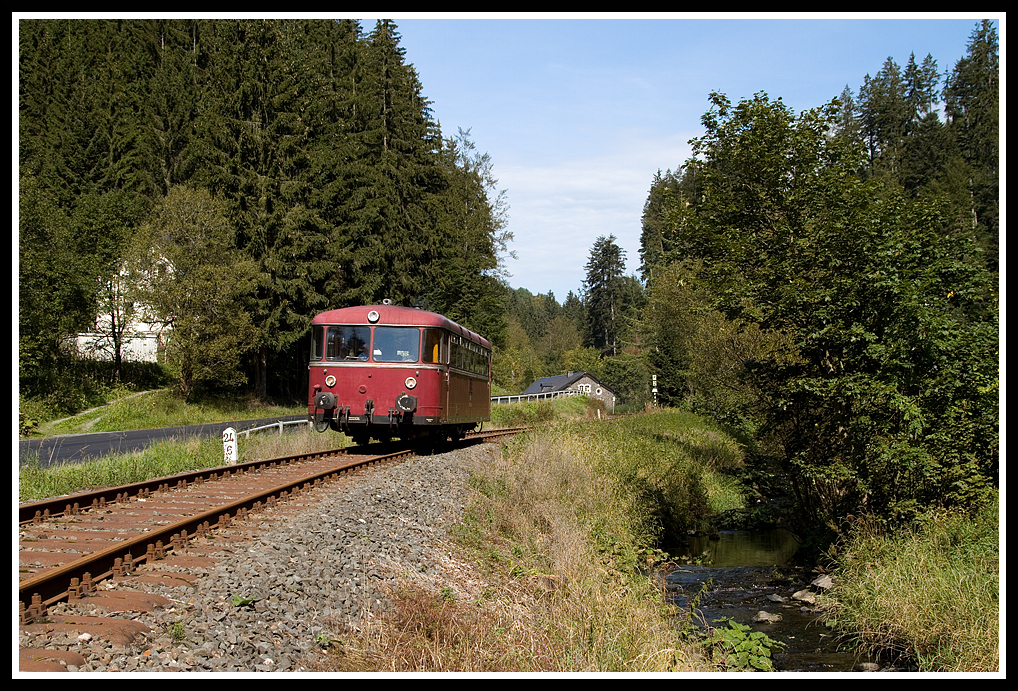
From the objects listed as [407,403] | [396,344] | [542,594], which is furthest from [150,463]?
[542,594]

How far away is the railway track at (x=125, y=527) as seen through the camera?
17.6ft

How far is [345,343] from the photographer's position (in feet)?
51.3

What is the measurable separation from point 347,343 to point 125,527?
8.01 m

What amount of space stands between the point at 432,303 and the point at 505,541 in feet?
122

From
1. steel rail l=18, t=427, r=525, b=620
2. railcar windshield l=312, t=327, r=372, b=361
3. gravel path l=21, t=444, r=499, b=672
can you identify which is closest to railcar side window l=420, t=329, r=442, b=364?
railcar windshield l=312, t=327, r=372, b=361

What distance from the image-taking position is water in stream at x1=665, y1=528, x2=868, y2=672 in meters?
9.05

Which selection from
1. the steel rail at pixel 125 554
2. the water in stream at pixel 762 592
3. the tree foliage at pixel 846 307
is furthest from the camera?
the tree foliage at pixel 846 307

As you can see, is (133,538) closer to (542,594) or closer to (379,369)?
(542,594)

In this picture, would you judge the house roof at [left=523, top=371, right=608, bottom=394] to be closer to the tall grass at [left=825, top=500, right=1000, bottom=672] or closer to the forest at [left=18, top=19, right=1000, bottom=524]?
the forest at [left=18, top=19, right=1000, bottom=524]

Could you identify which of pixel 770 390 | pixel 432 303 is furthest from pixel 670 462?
pixel 432 303

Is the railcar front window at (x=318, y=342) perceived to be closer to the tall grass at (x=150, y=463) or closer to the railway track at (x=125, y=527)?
the tall grass at (x=150, y=463)

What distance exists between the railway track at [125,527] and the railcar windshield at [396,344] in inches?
117

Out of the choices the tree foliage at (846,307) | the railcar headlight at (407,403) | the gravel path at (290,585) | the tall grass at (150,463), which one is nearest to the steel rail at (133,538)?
the gravel path at (290,585)

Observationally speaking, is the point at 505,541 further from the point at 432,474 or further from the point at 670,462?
the point at 670,462
